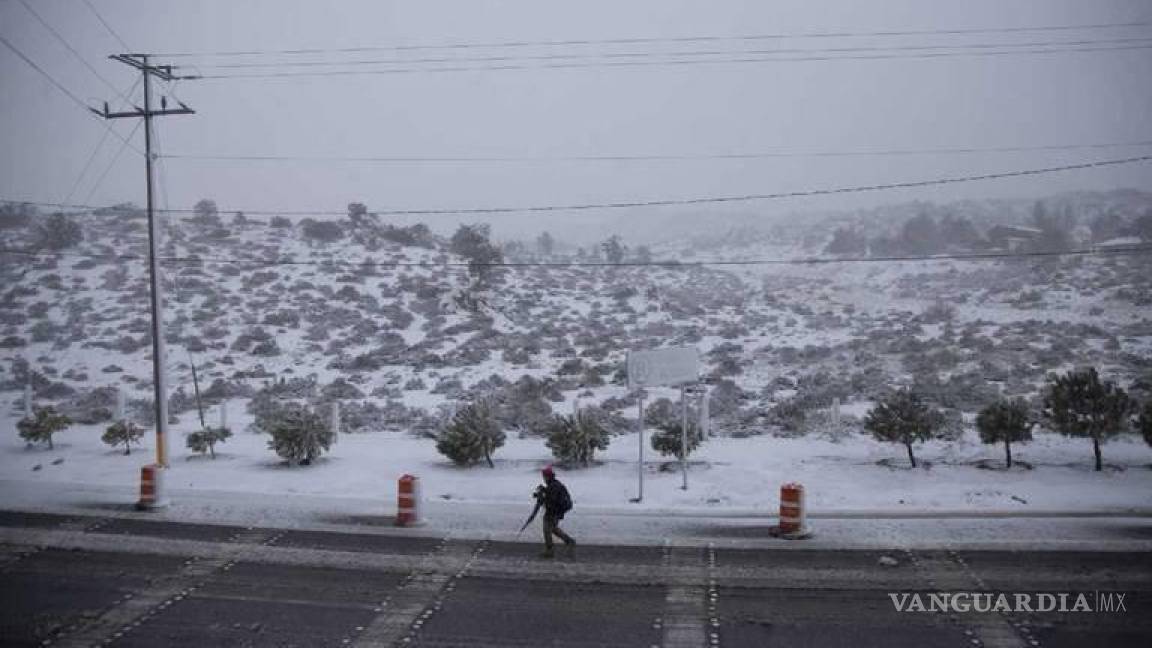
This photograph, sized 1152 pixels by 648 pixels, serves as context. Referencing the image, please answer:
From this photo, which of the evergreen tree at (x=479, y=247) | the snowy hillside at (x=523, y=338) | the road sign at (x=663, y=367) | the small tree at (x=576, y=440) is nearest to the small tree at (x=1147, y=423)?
the snowy hillside at (x=523, y=338)

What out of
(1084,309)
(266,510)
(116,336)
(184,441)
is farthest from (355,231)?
(1084,309)

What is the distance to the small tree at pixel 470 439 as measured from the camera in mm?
17672

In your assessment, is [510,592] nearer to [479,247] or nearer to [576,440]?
[576,440]

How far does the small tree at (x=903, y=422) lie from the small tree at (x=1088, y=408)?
2.70 metres

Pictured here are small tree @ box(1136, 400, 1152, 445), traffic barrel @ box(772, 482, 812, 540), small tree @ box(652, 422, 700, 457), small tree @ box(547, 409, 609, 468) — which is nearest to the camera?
traffic barrel @ box(772, 482, 812, 540)

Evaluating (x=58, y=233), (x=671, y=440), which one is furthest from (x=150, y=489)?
(x=58, y=233)

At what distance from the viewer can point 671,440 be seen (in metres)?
17.3

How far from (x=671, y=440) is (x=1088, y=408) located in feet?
32.1

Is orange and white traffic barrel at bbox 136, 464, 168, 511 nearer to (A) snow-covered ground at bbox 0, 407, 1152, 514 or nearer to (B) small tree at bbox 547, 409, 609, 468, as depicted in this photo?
(A) snow-covered ground at bbox 0, 407, 1152, 514

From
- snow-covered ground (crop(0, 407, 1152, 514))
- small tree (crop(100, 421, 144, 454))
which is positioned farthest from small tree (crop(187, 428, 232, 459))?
small tree (crop(100, 421, 144, 454))

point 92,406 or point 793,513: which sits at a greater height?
point 92,406

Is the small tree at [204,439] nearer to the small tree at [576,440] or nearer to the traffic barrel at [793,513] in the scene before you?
the small tree at [576,440]

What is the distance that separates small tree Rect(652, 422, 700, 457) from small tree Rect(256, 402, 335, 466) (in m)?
8.86

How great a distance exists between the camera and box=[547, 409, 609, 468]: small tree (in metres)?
17.4
